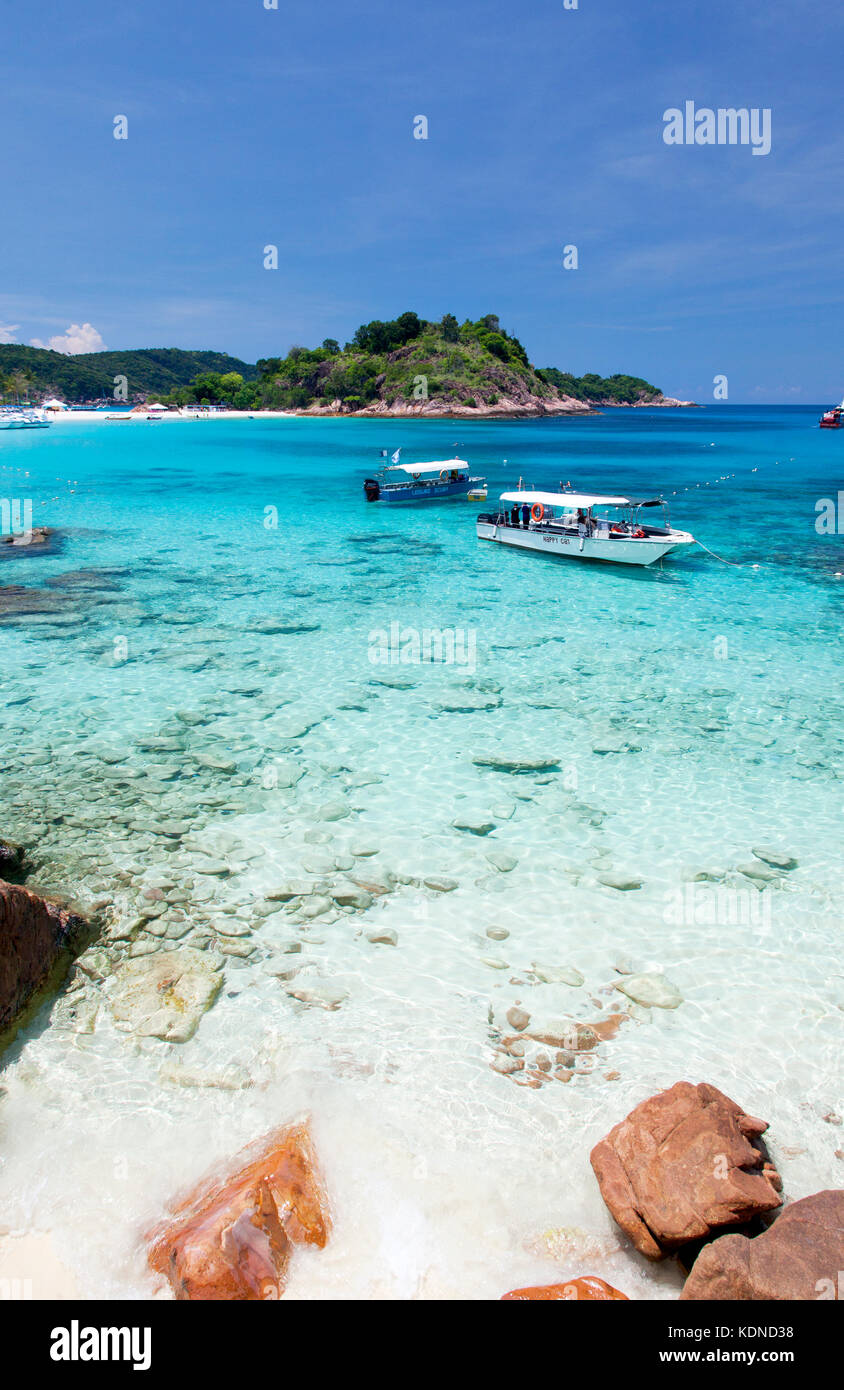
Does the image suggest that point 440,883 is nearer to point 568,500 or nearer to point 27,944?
point 27,944

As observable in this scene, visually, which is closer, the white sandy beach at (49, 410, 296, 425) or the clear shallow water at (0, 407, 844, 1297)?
the clear shallow water at (0, 407, 844, 1297)

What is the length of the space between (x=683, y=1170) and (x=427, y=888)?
15.8 feet

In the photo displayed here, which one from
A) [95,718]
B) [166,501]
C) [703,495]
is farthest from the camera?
[703,495]

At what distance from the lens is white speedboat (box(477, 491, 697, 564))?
1123 inches

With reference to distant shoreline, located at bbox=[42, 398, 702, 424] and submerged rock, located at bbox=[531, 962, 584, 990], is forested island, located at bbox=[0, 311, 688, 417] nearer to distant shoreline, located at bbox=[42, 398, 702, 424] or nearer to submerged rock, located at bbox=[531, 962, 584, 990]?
distant shoreline, located at bbox=[42, 398, 702, 424]

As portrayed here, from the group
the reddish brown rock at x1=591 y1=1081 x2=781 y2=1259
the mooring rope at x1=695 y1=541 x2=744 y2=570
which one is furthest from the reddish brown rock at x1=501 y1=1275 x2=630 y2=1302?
the mooring rope at x1=695 y1=541 x2=744 y2=570


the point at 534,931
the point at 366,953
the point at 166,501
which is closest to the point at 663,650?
the point at 534,931

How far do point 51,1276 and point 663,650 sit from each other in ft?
58.8

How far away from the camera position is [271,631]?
2038 cm

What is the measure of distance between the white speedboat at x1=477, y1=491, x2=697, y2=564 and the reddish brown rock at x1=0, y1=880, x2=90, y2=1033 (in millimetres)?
24762

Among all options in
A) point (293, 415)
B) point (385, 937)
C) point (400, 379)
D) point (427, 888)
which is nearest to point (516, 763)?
point (427, 888)
